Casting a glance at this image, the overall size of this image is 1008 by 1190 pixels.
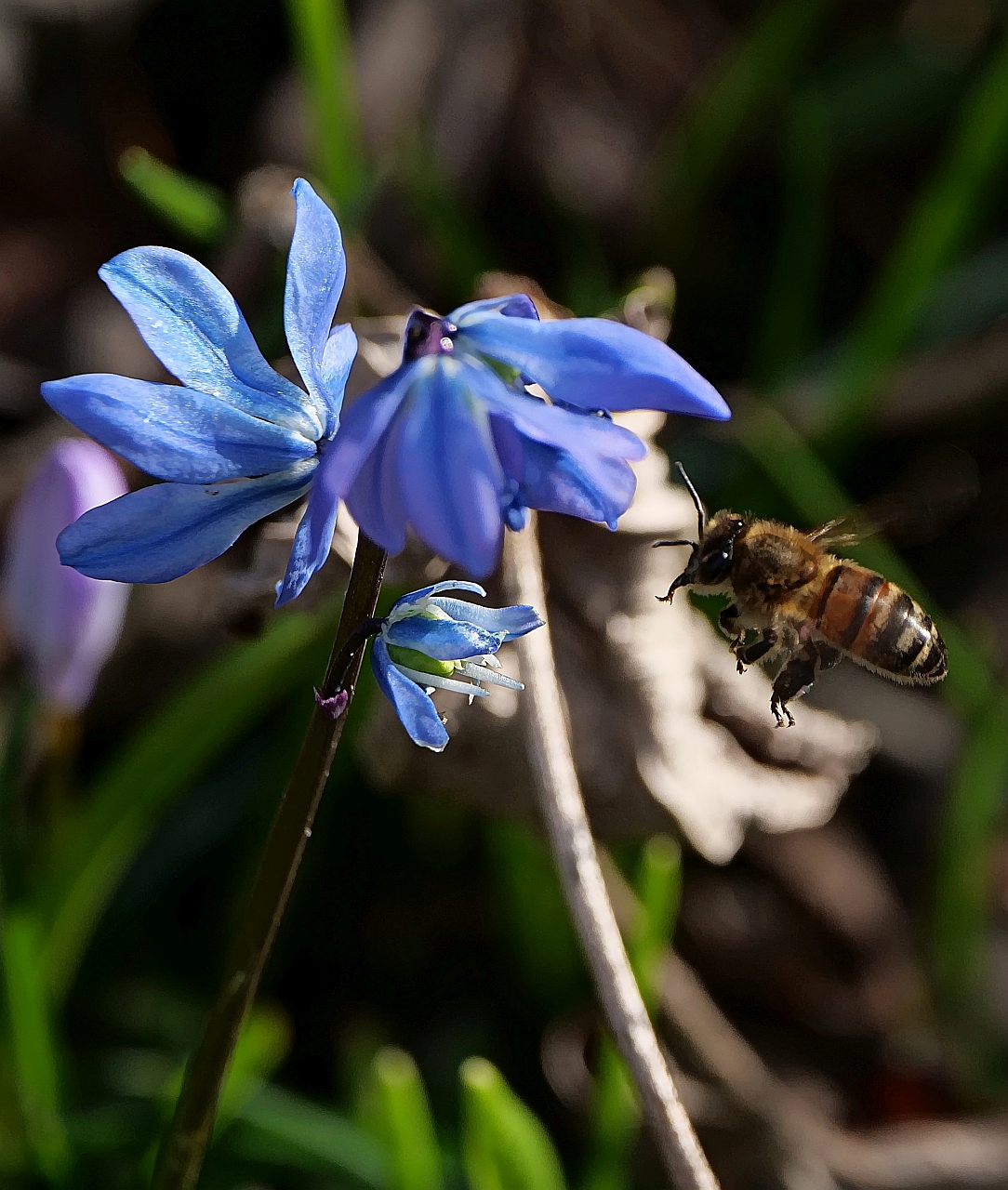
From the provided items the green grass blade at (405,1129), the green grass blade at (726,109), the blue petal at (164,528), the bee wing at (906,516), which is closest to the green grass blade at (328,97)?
the green grass blade at (726,109)

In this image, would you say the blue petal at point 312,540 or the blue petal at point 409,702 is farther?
the blue petal at point 409,702

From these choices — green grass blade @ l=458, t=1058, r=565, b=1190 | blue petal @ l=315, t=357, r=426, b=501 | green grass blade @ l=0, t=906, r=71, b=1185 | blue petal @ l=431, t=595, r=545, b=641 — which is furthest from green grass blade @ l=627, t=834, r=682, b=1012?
blue petal @ l=315, t=357, r=426, b=501

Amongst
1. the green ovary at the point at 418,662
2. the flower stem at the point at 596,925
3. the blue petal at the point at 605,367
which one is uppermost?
the blue petal at the point at 605,367

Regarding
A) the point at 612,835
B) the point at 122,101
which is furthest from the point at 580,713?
the point at 122,101

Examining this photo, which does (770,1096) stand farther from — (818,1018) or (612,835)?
(612,835)

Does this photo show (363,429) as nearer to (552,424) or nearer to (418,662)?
(552,424)

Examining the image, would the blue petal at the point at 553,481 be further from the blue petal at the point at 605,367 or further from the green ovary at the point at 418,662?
the green ovary at the point at 418,662

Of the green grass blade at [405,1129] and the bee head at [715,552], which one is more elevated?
the bee head at [715,552]

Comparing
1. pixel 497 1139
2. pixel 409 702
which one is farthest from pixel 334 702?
pixel 497 1139
